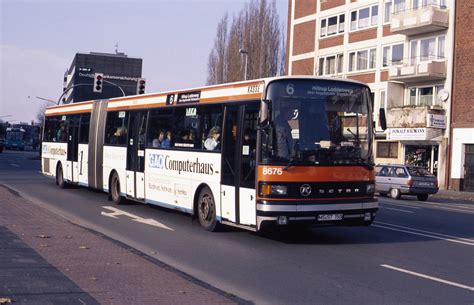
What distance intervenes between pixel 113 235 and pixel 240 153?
3.05 metres

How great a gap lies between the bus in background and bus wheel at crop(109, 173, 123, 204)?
270 ft

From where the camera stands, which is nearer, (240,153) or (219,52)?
(240,153)

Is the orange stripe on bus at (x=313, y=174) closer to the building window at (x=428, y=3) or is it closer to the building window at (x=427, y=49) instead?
the building window at (x=427, y=49)

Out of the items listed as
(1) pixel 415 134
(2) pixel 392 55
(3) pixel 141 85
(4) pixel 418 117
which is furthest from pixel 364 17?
(3) pixel 141 85

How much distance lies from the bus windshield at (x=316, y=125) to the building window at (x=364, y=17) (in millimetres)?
34936

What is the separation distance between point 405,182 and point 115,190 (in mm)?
15238

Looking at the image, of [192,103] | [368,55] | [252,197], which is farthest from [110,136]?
[368,55]

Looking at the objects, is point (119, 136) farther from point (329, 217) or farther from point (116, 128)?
point (329, 217)

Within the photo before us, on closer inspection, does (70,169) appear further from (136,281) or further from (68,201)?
(136,281)

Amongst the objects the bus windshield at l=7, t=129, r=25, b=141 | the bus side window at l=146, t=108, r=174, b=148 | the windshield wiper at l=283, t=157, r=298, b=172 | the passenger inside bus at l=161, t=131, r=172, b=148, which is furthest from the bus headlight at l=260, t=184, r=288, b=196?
the bus windshield at l=7, t=129, r=25, b=141

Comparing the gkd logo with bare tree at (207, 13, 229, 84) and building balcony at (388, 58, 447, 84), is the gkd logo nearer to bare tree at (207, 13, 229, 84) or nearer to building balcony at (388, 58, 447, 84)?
building balcony at (388, 58, 447, 84)

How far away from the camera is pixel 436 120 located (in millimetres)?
38688

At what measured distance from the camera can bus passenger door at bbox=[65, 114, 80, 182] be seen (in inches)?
864

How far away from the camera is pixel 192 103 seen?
14.3m
